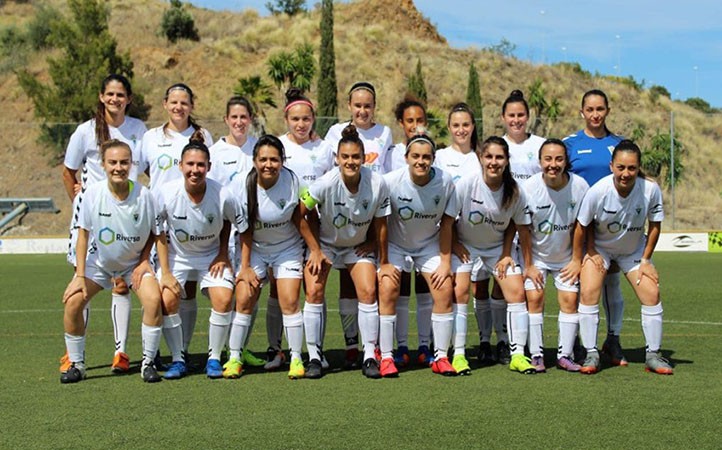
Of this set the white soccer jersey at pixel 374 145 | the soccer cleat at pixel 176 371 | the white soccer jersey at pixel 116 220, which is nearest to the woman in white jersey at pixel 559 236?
the white soccer jersey at pixel 374 145

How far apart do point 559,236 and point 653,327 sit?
90cm

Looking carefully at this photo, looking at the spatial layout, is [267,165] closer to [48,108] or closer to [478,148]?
[478,148]

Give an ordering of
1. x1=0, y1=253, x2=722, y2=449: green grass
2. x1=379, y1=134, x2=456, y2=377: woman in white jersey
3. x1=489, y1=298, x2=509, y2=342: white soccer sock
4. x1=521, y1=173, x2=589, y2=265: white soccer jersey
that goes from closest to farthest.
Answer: x1=0, y1=253, x2=722, y2=449: green grass, x1=379, y1=134, x2=456, y2=377: woman in white jersey, x1=521, y1=173, x2=589, y2=265: white soccer jersey, x1=489, y1=298, x2=509, y2=342: white soccer sock

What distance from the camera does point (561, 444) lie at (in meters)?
4.21

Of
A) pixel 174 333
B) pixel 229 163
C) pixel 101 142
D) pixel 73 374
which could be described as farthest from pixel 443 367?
pixel 101 142

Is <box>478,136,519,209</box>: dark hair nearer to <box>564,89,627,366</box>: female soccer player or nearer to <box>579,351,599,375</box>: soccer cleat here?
<box>564,89,627,366</box>: female soccer player

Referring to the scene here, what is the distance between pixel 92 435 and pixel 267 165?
2.27m

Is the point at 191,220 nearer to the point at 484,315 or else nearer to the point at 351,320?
the point at 351,320

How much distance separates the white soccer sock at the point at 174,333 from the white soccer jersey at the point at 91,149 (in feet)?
3.93

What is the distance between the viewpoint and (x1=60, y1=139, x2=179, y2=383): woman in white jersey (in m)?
6.03

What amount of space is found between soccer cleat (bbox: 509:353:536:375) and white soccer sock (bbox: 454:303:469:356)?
1.16 ft

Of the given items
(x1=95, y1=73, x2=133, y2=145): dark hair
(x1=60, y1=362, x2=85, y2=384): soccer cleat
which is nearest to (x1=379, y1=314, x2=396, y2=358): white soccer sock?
(x1=60, y1=362, x2=85, y2=384): soccer cleat

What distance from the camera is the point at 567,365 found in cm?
621

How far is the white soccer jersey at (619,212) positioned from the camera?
246 inches
